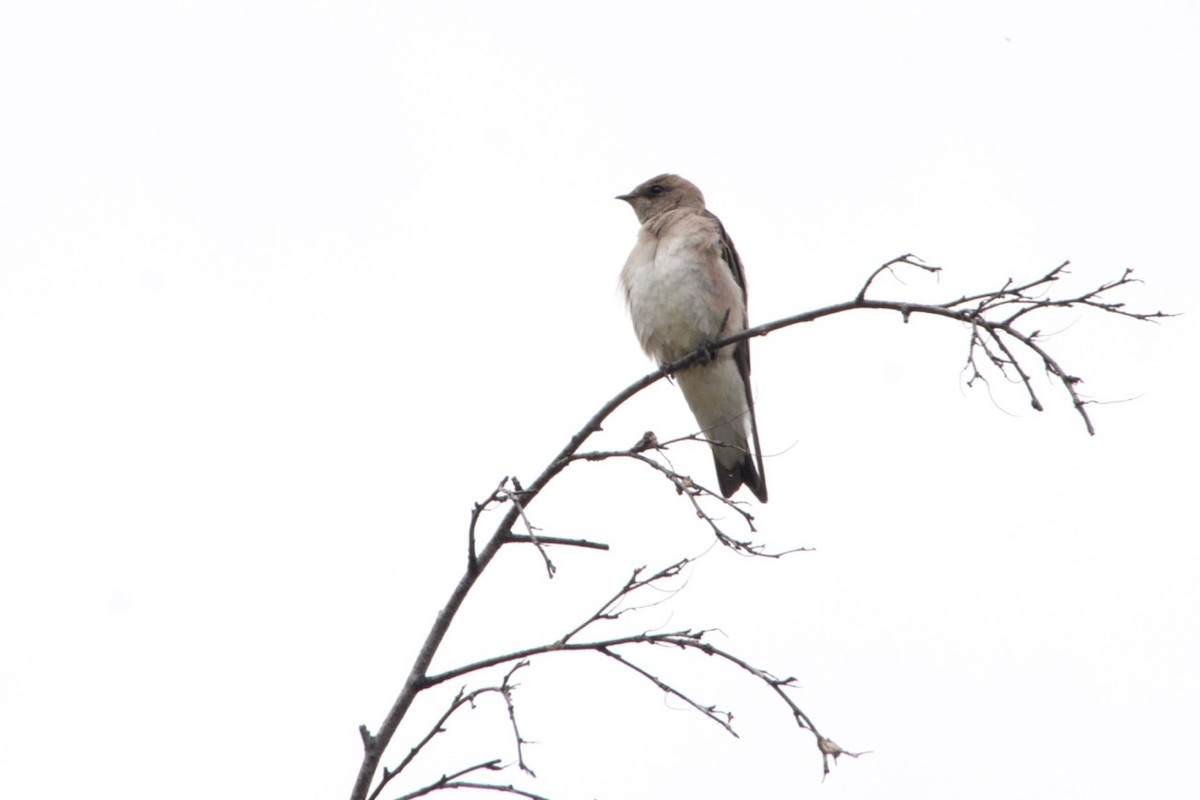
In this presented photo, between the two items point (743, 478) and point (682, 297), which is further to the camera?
point (743, 478)

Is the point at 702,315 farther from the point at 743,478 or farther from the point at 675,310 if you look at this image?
the point at 743,478

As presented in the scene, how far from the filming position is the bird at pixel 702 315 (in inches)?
313

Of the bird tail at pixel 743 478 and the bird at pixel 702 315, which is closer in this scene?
the bird at pixel 702 315

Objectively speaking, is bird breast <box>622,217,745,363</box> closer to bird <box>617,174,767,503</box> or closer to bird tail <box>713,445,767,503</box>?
bird <box>617,174,767,503</box>

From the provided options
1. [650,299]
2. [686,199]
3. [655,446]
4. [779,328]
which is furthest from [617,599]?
[686,199]

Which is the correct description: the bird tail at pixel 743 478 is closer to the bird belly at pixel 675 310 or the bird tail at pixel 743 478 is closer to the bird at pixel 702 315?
the bird at pixel 702 315

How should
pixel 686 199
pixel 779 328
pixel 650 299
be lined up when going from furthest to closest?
pixel 686 199 → pixel 650 299 → pixel 779 328

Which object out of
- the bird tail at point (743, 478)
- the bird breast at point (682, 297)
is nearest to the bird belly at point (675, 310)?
the bird breast at point (682, 297)

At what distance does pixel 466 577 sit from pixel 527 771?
0.57 m

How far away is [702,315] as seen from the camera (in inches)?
312

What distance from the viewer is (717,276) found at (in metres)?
8.10

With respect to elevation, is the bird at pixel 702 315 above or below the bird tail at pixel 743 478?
above

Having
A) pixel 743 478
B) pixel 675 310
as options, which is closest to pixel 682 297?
pixel 675 310

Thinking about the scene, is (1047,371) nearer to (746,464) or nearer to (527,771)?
(527,771)
